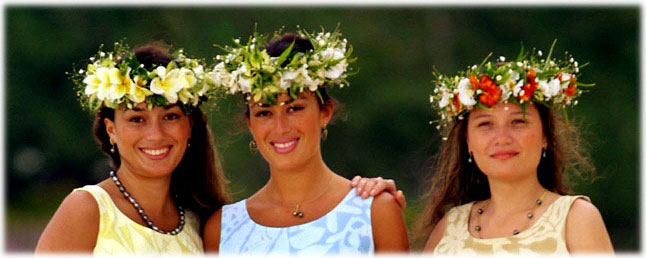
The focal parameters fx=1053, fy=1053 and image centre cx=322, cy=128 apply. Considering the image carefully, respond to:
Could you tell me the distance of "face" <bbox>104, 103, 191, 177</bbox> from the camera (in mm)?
5918

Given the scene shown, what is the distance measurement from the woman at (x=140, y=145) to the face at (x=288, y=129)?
0.40 m

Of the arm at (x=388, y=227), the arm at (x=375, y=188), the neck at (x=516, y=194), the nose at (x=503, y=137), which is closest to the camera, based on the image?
the nose at (x=503, y=137)

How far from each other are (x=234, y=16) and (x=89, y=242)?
477 inches

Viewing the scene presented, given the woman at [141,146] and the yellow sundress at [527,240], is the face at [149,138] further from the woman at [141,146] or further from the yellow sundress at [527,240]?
the yellow sundress at [527,240]

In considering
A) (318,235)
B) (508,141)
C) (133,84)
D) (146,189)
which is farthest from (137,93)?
(508,141)

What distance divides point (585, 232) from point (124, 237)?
2431 millimetres

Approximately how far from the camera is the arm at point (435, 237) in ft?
19.9

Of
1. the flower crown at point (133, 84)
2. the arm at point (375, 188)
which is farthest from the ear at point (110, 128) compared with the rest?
the arm at point (375, 188)

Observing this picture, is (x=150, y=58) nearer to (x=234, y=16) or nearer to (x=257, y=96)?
(x=257, y=96)

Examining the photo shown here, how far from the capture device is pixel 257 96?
19.6 feet

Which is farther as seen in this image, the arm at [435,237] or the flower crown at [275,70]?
the arm at [435,237]

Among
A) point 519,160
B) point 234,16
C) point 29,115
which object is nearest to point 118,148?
point 519,160

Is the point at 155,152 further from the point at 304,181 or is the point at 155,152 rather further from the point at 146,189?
the point at 304,181

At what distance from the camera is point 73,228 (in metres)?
5.52
